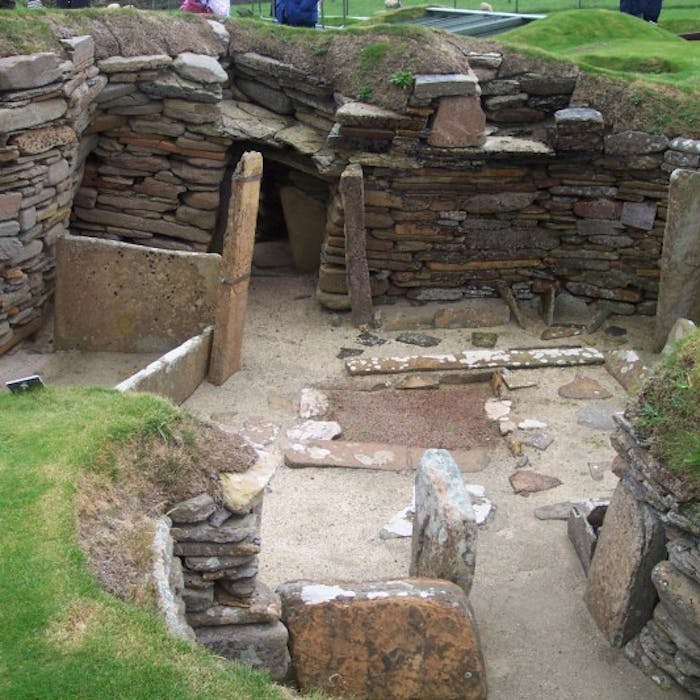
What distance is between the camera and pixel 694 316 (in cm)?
962

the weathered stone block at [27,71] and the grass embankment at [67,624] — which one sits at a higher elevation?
the weathered stone block at [27,71]

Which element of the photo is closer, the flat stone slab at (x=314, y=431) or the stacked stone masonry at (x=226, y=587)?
the stacked stone masonry at (x=226, y=587)

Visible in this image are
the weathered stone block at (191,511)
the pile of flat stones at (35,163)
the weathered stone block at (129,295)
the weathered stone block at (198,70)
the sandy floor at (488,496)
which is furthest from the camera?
the weathered stone block at (198,70)

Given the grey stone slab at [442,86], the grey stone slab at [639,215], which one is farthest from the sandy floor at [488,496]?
the grey stone slab at [442,86]

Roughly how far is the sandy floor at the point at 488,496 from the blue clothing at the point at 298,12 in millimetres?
3403

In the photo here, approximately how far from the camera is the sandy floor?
6.12m

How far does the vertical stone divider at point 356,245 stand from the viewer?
10023mm

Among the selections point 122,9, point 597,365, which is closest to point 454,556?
point 597,365

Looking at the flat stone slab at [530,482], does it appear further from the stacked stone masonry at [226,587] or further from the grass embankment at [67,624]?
the grass embankment at [67,624]

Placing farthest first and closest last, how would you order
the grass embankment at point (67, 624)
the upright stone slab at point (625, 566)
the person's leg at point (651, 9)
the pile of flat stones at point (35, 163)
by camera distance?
the person's leg at point (651, 9) → the pile of flat stones at point (35, 163) → the upright stone slab at point (625, 566) → the grass embankment at point (67, 624)

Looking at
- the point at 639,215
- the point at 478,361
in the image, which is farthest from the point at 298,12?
the point at 478,361

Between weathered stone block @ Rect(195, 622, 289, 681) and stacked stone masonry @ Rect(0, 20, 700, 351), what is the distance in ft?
17.1

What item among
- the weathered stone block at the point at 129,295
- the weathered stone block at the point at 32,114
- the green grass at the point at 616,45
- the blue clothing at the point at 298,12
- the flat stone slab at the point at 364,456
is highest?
the blue clothing at the point at 298,12

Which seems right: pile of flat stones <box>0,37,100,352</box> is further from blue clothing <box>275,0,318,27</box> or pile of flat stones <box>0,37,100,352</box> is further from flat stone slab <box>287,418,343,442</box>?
blue clothing <box>275,0,318,27</box>
